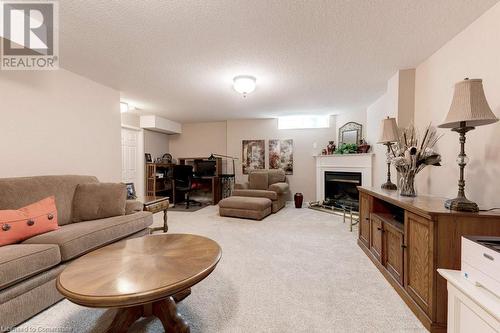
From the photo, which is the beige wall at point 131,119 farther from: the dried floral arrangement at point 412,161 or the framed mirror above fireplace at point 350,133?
the dried floral arrangement at point 412,161

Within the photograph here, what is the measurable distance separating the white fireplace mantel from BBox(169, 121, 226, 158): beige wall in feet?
8.90

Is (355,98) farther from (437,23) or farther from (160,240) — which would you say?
(160,240)

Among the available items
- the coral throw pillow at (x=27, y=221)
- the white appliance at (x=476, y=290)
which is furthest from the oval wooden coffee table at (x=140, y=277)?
the white appliance at (x=476, y=290)

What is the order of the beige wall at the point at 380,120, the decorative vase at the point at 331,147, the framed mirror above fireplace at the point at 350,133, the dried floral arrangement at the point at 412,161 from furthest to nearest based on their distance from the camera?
the decorative vase at the point at 331,147, the framed mirror above fireplace at the point at 350,133, the beige wall at the point at 380,120, the dried floral arrangement at the point at 412,161

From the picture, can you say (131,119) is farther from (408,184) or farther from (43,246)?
(408,184)

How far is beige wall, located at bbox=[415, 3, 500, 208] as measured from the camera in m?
1.67

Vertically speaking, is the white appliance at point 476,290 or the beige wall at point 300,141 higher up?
the beige wall at point 300,141

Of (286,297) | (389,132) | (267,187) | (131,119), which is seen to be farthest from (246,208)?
(131,119)

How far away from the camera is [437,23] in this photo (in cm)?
190

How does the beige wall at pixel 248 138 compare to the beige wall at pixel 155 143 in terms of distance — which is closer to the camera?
the beige wall at pixel 248 138

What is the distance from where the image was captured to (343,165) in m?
4.96

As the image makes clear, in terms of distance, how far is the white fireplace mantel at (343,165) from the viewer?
14.4ft

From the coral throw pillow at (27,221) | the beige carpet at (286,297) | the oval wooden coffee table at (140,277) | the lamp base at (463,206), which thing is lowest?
the beige carpet at (286,297)

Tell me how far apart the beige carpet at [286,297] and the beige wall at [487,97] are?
1.10m
